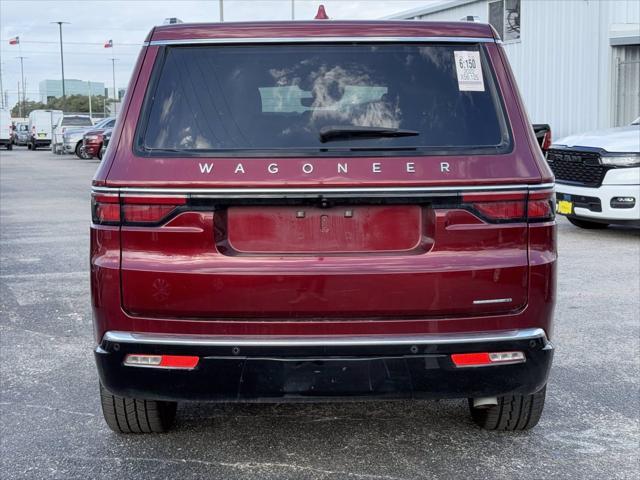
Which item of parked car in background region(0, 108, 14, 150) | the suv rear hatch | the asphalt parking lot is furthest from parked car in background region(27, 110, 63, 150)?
the suv rear hatch

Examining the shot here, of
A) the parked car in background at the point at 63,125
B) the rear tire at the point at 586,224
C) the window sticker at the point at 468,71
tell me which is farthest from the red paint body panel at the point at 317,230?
the parked car in background at the point at 63,125

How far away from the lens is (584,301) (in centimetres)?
725

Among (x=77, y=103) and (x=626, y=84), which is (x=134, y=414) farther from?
(x=77, y=103)

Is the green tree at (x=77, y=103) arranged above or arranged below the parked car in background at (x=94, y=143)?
above

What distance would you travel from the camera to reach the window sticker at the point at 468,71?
11.5 feet

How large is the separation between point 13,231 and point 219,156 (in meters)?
9.66

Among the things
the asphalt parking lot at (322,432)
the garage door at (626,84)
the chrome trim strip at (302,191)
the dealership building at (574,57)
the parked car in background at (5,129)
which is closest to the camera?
the chrome trim strip at (302,191)

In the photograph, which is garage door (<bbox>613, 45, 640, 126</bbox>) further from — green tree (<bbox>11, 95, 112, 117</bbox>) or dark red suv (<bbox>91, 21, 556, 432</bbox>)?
green tree (<bbox>11, 95, 112, 117</bbox>)

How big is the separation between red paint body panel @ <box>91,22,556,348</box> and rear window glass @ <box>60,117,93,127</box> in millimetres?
42725

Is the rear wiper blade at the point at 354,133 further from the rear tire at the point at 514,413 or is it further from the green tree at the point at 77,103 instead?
the green tree at the point at 77,103

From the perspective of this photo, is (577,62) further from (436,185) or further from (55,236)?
(436,185)

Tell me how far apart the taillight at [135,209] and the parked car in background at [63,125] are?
133 feet

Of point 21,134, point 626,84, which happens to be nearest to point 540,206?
point 626,84

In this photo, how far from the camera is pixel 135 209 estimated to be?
341 cm
